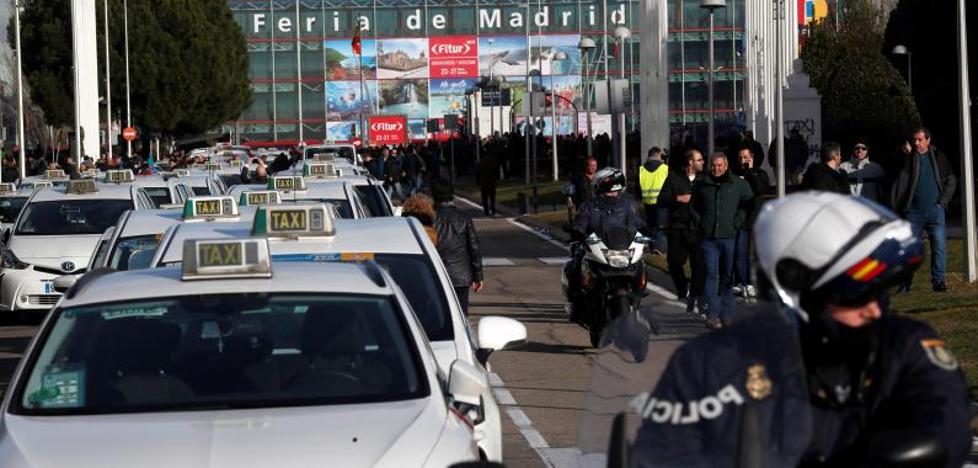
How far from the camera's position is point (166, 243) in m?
10.0

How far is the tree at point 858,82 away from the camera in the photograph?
5116 cm

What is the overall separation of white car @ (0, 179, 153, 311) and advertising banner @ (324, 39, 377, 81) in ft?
322

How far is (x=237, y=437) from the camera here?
6.09 metres

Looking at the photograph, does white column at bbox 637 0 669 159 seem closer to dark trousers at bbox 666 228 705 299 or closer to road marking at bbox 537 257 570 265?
road marking at bbox 537 257 570 265

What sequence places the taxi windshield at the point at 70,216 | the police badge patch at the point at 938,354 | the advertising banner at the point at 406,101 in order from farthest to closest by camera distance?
the advertising banner at the point at 406,101 < the taxi windshield at the point at 70,216 < the police badge patch at the point at 938,354

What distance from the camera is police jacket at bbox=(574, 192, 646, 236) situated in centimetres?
1709

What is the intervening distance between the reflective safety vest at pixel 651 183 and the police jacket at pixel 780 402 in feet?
71.1

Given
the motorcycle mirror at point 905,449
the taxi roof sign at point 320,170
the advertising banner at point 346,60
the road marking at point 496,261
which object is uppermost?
the advertising banner at point 346,60

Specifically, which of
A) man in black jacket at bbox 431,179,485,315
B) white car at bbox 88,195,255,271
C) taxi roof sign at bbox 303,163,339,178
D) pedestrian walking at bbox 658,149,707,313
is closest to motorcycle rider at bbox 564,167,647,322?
pedestrian walking at bbox 658,149,707,313

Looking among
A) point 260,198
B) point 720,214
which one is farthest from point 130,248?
point 720,214

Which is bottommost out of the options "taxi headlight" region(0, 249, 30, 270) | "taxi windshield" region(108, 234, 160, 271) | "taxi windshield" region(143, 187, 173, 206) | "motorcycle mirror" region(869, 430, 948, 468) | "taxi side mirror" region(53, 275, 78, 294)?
"taxi side mirror" region(53, 275, 78, 294)

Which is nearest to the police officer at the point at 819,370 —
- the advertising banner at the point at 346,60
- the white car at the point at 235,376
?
the white car at the point at 235,376

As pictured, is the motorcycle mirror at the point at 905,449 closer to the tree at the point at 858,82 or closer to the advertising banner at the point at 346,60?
the tree at the point at 858,82

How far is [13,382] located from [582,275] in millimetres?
10674
